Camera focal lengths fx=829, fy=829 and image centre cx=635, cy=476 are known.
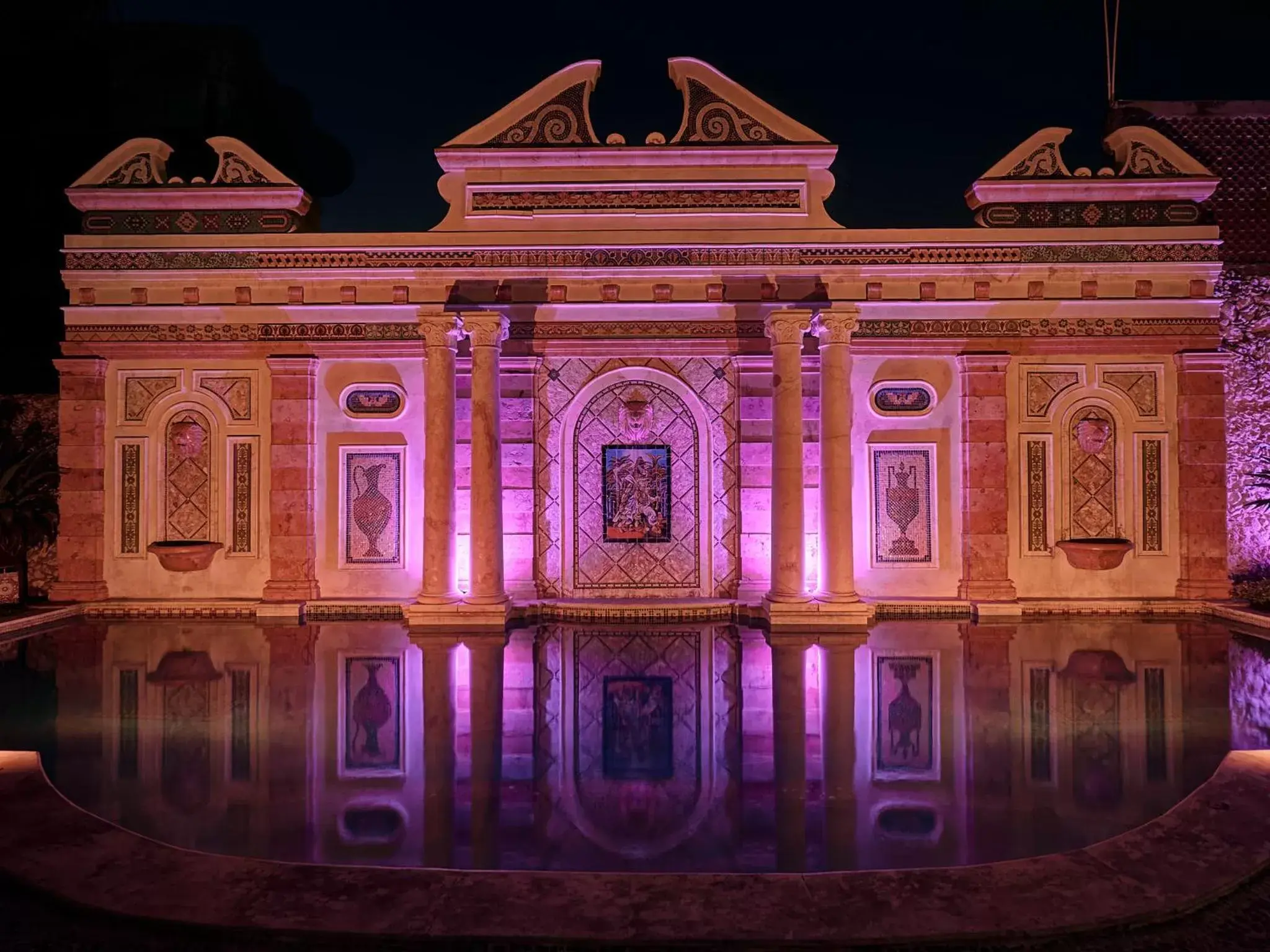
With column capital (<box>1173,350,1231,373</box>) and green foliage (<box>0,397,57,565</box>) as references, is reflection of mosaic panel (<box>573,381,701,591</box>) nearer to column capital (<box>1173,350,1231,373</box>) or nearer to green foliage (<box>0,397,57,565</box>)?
column capital (<box>1173,350,1231,373</box>)

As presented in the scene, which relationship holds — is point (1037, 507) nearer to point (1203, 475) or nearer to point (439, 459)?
point (1203, 475)

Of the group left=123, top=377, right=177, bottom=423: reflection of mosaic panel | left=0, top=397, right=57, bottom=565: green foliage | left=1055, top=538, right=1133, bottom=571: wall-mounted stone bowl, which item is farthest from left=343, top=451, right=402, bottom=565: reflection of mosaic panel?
left=1055, top=538, right=1133, bottom=571: wall-mounted stone bowl

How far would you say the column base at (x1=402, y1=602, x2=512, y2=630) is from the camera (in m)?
10.3

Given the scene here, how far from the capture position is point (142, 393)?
38.0ft

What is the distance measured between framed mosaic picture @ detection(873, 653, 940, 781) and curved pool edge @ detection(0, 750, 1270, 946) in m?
1.38

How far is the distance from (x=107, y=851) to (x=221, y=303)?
9119 mm

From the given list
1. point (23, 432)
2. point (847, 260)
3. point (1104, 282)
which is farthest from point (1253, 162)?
point (23, 432)

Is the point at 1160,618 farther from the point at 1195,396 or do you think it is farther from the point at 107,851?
the point at 107,851

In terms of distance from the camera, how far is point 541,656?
8.66 meters

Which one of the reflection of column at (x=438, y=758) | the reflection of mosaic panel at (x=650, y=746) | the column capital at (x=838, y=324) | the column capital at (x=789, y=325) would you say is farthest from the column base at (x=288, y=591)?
the column capital at (x=838, y=324)

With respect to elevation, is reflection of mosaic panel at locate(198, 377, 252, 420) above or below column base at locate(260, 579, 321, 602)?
above

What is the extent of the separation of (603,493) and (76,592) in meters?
7.29

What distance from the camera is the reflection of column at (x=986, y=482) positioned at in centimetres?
Answer: 1124

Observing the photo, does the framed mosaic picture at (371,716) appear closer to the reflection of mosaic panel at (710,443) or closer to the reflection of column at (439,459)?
the reflection of column at (439,459)
